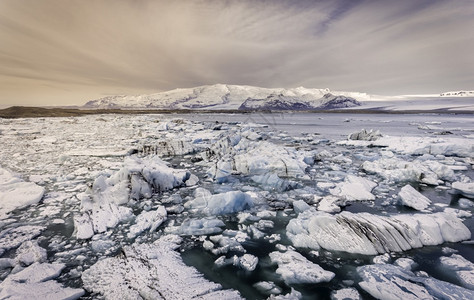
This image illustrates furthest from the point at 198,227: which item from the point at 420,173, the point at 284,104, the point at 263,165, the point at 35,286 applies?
the point at 284,104

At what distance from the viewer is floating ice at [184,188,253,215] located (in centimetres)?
422

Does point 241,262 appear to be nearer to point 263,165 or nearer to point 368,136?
point 263,165

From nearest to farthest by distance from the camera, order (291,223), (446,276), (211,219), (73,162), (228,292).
→ (228,292)
(446,276)
(291,223)
(211,219)
(73,162)

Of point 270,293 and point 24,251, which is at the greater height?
point 24,251

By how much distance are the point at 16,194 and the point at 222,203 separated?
4.14m

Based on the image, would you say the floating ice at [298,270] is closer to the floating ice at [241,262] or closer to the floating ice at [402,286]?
the floating ice at [241,262]

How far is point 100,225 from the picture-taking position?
3.56 meters

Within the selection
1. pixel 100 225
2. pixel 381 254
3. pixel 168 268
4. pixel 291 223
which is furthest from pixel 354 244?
pixel 100 225

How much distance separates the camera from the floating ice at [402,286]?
223cm

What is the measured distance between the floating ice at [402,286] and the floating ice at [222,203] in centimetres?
220

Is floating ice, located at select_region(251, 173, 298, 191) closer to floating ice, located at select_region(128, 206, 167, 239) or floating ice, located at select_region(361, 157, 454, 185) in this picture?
floating ice, located at select_region(128, 206, 167, 239)

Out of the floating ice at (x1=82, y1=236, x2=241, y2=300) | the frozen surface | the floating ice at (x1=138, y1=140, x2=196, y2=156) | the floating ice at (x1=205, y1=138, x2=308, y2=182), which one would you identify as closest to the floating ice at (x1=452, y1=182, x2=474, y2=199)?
the frozen surface

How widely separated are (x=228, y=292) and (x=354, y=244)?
178 cm

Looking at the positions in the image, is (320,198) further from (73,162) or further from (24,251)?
(73,162)
